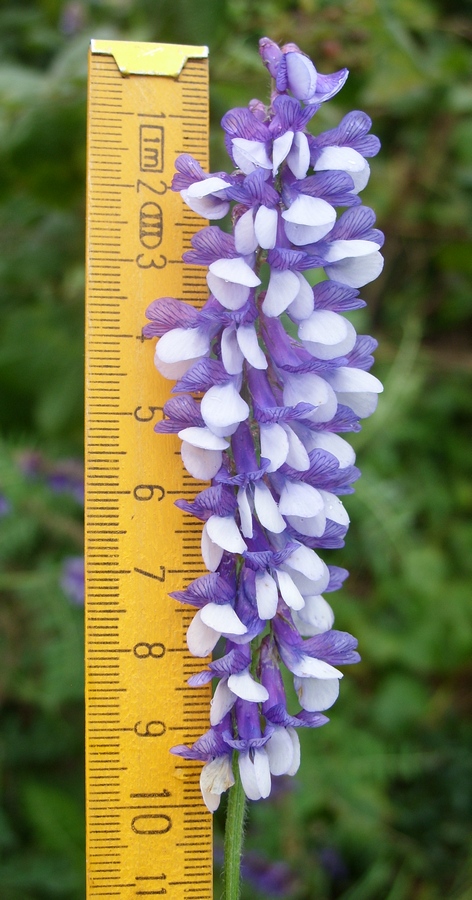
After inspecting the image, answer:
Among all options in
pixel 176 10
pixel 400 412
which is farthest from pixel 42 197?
pixel 400 412

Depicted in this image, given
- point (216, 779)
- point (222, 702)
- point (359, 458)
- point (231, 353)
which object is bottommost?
point (216, 779)

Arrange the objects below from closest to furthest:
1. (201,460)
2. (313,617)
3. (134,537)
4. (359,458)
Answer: (201,460)
(313,617)
(134,537)
(359,458)

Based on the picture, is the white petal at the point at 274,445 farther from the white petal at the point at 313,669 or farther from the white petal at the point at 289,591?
the white petal at the point at 313,669

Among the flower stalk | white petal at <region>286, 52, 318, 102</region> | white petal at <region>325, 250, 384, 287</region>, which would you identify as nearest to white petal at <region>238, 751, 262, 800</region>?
the flower stalk

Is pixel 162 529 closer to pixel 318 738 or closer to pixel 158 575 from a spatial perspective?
pixel 158 575

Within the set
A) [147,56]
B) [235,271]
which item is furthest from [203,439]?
[147,56]

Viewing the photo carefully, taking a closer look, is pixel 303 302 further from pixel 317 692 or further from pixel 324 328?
pixel 317 692

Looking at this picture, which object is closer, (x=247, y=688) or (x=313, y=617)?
(x=247, y=688)
